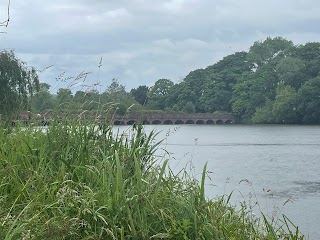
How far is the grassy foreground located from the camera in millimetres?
3896

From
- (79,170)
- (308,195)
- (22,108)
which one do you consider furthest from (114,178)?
(308,195)

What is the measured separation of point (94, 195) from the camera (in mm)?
4121

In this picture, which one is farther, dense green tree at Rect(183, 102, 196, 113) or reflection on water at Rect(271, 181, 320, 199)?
dense green tree at Rect(183, 102, 196, 113)

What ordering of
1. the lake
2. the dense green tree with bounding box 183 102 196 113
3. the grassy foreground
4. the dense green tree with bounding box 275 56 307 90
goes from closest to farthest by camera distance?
the grassy foreground → the lake → the dense green tree with bounding box 275 56 307 90 → the dense green tree with bounding box 183 102 196 113

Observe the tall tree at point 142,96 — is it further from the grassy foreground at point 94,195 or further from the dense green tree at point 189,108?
the dense green tree at point 189,108

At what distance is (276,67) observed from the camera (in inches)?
4222

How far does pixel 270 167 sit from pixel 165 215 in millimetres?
29819

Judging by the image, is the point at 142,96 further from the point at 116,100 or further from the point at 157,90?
the point at 116,100

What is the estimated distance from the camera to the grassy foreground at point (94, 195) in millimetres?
3896

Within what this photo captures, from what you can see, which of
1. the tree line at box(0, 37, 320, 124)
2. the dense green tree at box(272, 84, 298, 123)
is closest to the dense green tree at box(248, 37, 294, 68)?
the tree line at box(0, 37, 320, 124)

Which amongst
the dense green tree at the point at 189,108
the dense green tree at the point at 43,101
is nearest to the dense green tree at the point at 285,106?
the dense green tree at the point at 189,108

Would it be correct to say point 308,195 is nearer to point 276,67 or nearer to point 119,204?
point 119,204

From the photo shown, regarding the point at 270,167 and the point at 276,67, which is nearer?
the point at 270,167

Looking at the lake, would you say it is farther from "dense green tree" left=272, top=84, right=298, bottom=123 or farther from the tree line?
"dense green tree" left=272, top=84, right=298, bottom=123
